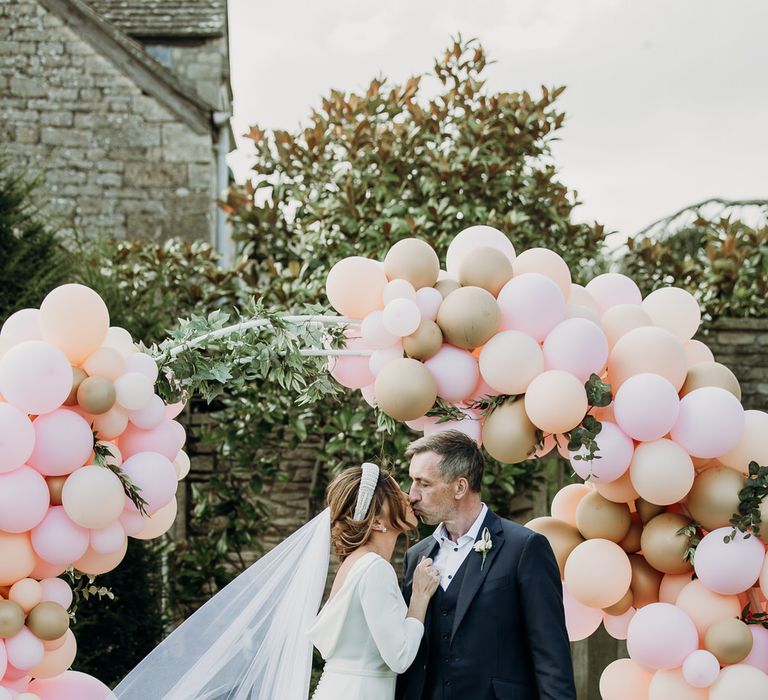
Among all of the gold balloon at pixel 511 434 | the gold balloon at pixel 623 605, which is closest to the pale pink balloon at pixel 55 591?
the gold balloon at pixel 511 434

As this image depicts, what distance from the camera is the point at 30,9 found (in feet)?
38.8

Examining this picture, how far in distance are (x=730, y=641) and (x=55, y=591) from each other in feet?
7.68

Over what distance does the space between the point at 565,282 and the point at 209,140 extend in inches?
338

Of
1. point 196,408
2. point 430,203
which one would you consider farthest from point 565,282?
point 196,408

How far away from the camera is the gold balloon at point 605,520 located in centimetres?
403

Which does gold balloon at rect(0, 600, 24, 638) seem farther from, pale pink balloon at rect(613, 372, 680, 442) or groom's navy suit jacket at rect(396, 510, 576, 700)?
pale pink balloon at rect(613, 372, 680, 442)

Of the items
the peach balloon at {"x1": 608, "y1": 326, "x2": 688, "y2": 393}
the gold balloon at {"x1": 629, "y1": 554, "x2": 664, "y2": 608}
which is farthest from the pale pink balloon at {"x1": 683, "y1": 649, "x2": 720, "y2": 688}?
the peach balloon at {"x1": 608, "y1": 326, "x2": 688, "y2": 393}

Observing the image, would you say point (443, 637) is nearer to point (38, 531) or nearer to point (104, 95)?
point (38, 531)

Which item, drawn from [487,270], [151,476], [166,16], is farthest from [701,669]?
[166,16]

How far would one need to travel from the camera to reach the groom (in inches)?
133

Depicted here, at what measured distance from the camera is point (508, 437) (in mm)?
3775

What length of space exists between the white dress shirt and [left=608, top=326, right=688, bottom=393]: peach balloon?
2.43ft

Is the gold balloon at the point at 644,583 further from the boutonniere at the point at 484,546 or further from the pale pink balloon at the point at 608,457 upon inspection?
the boutonniere at the point at 484,546

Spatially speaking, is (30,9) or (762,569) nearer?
(762,569)
